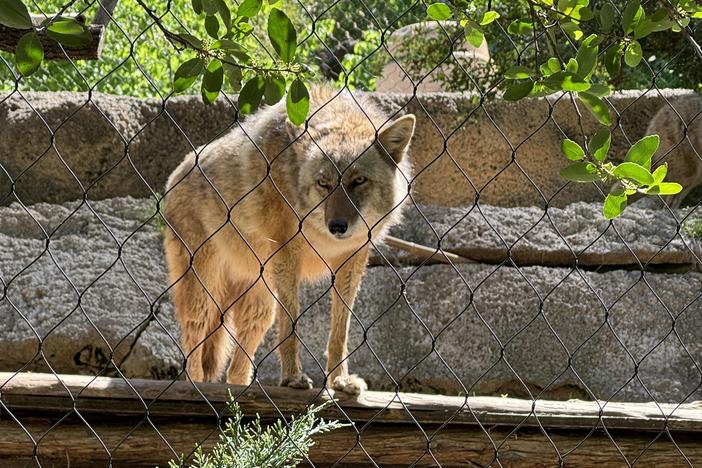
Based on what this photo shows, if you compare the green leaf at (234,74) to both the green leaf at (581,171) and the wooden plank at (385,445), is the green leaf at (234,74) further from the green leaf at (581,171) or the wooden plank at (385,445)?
the wooden plank at (385,445)

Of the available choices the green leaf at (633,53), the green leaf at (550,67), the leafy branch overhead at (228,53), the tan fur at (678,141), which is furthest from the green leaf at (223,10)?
the tan fur at (678,141)

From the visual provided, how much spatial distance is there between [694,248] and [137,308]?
404 cm

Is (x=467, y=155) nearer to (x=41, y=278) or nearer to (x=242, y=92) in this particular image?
(x=41, y=278)

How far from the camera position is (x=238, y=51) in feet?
7.78

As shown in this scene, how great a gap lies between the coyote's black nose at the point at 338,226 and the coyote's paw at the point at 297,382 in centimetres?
73

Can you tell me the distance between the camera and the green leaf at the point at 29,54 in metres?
2.26

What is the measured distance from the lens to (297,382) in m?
4.17

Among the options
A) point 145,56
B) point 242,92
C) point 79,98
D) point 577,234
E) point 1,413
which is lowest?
point 577,234

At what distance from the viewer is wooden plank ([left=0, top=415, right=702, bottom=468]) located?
3.58m

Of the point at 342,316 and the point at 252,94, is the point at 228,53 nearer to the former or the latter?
the point at 252,94

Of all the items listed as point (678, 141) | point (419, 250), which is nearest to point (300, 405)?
point (419, 250)

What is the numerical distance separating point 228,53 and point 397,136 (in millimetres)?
2391

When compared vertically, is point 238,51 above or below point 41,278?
above

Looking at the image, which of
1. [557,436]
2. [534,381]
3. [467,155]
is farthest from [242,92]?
[467,155]
